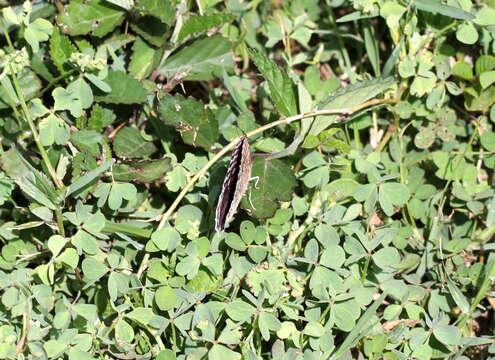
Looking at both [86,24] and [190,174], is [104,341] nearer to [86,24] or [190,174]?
[190,174]

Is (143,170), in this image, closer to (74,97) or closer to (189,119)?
(189,119)

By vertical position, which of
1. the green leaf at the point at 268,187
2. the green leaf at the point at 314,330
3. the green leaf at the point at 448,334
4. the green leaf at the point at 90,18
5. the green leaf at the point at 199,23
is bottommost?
the green leaf at the point at 448,334

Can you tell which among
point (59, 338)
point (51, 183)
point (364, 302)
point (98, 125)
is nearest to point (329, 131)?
point (364, 302)

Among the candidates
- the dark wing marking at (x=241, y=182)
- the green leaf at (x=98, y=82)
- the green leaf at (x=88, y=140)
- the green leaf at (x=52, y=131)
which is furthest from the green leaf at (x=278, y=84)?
the green leaf at (x=52, y=131)

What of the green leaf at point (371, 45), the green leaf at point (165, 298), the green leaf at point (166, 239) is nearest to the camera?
the green leaf at point (165, 298)

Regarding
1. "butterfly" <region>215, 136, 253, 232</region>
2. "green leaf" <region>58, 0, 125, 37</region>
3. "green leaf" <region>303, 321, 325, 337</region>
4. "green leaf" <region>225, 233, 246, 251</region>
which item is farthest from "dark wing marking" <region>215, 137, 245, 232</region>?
"green leaf" <region>58, 0, 125, 37</region>

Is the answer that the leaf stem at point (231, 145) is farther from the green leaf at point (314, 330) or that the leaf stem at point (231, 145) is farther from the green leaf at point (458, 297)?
the green leaf at point (458, 297)

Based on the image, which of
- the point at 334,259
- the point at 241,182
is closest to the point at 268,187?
the point at 241,182

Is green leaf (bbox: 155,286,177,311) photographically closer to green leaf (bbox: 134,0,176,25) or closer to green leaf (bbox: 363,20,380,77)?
green leaf (bbox: 134,0,176,25)
